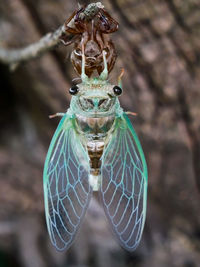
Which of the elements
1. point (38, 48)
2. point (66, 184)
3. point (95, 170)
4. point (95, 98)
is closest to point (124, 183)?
point (95, 170)

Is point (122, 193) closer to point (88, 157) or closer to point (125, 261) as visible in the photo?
point (88, 157)

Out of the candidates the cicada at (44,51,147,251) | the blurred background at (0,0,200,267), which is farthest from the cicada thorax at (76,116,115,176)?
the blurred background at (0,0,200,267)

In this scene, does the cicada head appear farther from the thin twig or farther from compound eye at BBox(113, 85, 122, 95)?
the thin twig

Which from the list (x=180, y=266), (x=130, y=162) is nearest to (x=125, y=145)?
(x=130, y=162)

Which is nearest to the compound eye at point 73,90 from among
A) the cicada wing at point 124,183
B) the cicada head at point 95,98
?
the cicada head at point 95,98

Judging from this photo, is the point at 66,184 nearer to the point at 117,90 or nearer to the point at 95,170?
the point at 95,170

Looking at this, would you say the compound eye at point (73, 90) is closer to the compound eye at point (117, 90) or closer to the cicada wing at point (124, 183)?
the compound eye at point (117, 90)

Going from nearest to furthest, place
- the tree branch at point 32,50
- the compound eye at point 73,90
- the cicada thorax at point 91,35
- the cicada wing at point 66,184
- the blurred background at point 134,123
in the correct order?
the cicada thorax at point 91,35 → the tree branch at point 32,50 → the compound eye at point 73,90 → the cicada wing at point 66,184 → the blurred background at point 134,123
